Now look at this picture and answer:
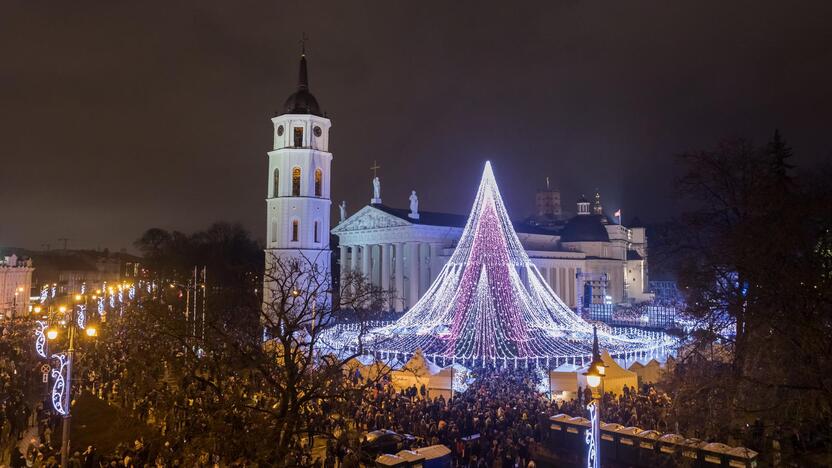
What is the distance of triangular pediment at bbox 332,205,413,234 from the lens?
63281mm

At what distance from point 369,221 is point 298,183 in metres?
14.9

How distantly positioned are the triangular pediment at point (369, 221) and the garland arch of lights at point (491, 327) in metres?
32.5

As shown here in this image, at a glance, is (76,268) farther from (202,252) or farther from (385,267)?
(385,267)

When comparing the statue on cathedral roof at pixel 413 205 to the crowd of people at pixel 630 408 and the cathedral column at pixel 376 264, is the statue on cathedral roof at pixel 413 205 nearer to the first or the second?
the cathedral column at pixel 376 264

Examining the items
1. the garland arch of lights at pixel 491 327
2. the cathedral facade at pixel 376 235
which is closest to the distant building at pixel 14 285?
the cathedral facade at pixel 376 235

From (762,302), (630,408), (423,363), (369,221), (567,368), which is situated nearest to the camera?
(762,302)

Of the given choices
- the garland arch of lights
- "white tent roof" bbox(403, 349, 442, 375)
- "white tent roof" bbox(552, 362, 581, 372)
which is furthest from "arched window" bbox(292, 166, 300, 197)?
"white tent roof" bbox(552, 362, 581, 372)

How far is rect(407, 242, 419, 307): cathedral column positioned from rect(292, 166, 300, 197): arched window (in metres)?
13.9

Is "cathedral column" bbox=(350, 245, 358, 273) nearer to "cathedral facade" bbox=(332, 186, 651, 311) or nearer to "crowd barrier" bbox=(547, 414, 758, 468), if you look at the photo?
"cathedral facade" bbox=(332, 186, 651, 311)

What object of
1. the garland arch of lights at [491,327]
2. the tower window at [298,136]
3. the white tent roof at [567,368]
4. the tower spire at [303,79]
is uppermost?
the tower spire at [303,79]

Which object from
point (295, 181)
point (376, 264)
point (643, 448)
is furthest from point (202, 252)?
point (643, 448)

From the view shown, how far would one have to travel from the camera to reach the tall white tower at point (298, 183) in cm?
5197

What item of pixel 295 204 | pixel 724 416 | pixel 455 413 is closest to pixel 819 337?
pixel 724 416

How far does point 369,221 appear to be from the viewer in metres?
66.3
